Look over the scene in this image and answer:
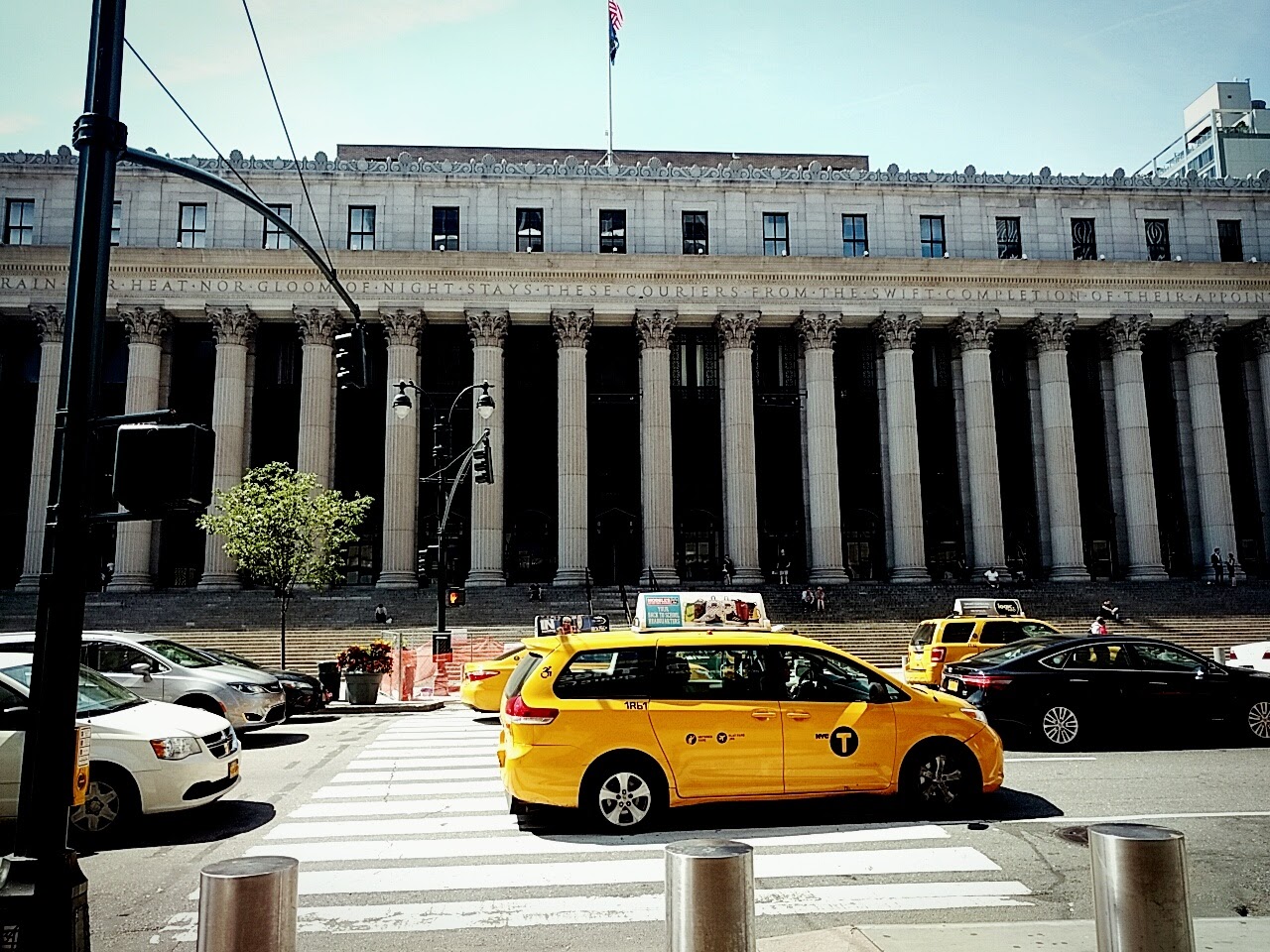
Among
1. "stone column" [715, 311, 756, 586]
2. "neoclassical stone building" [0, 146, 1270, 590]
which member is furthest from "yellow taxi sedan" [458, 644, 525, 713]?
"stone column" [715, 311, 756, 586]

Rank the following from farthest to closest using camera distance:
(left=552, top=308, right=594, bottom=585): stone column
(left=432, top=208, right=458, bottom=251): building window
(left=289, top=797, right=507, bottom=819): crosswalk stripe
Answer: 1. (left=432, top=208, right=458, bottom=251): building window
2. (left=552, top=308, right=594, bottom=585): stone column
3. (left=289, top=797, right=507, bottom=819): crosswalk stripe

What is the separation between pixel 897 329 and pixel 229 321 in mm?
29142

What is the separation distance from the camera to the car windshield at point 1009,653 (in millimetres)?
14180

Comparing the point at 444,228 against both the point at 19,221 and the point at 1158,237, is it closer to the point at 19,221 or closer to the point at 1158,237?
the point at 19,221

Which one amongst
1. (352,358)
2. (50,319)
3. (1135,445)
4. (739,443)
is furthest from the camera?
(1135,445)

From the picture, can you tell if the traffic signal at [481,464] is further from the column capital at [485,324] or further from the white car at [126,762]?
the column capital at [485,324]

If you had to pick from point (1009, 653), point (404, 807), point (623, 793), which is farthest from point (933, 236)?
point (404, 807)

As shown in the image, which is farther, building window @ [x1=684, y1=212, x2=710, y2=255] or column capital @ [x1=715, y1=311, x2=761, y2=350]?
building window @ [x1=684, y1=212, x2=710, y2=255]

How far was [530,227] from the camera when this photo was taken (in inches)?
1667

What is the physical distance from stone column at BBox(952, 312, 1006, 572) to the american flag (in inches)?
792

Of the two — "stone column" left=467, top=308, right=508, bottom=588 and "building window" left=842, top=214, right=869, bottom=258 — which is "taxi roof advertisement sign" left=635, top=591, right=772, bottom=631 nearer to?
"stone column" left=467, top=308, right=508, bottom=588

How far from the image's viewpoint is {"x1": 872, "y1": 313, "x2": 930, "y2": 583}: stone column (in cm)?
3978

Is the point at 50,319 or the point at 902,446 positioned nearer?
the point at 50,319

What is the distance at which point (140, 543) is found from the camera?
37375 mm
